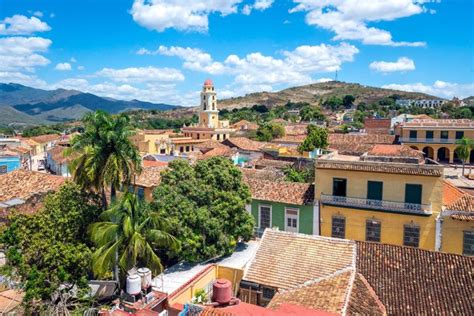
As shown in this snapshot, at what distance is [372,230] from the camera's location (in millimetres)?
21312

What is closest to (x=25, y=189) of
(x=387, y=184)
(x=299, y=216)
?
(x=299, y=216)

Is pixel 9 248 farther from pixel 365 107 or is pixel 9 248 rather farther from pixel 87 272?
pixel 365 107

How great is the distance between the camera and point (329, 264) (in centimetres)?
1395

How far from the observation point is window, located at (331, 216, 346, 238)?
21959 millimetres

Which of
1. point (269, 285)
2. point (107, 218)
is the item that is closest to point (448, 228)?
point (269, 285)

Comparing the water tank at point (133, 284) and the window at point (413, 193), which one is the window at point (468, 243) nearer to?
the window at point (413, 193)

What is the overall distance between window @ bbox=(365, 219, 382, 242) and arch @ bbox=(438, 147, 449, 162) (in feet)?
118

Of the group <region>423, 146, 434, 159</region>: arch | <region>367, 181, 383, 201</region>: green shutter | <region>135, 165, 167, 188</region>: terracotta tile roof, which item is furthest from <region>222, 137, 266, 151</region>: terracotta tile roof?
<region>367, 181, 383, 201</region>: green shutter

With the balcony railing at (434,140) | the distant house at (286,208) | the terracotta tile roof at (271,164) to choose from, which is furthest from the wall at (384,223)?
the balcony railing at (434,140)

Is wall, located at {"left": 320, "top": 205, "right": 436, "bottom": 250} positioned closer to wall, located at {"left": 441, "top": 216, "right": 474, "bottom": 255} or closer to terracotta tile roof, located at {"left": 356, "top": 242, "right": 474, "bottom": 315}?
wall, located at {"left": 441, "top": 216, "right": 474, "bottom": 255}

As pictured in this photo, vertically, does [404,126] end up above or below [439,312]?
above

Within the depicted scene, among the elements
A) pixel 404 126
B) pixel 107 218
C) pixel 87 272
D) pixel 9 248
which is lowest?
pixel 87 272

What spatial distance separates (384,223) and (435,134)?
113ft

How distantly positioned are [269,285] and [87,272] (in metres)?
7.63
